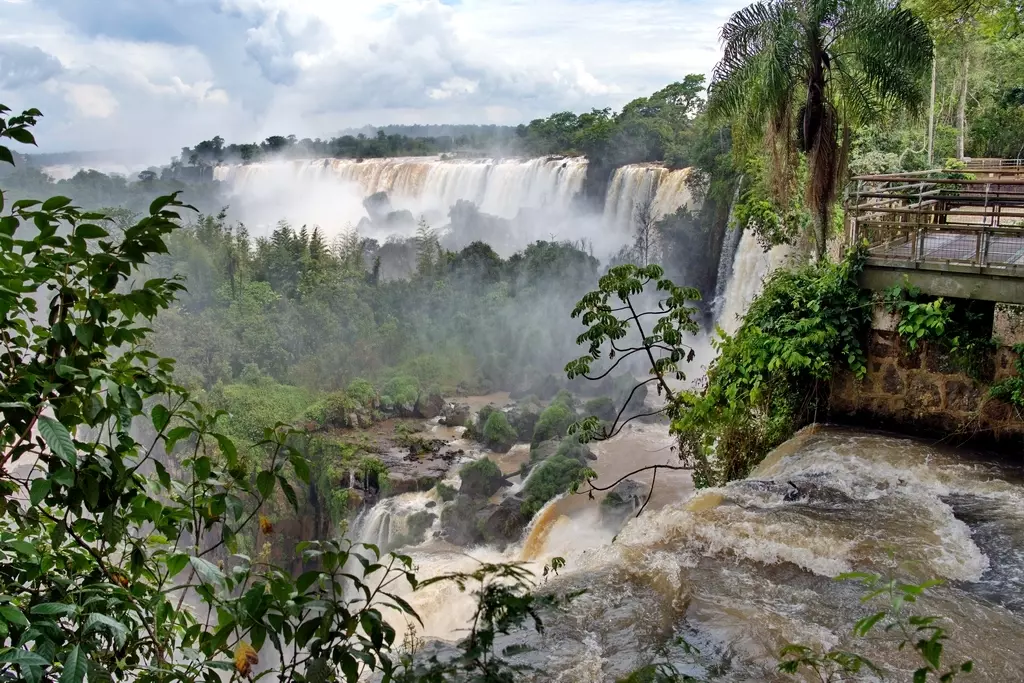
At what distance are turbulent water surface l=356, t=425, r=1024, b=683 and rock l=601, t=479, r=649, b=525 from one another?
12.4 ft

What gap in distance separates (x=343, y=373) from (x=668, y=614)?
16585 mm

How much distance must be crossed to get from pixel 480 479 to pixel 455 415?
4.22 metres

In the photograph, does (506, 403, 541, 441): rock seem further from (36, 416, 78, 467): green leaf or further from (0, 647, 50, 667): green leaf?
(0, 647, 50, 667): green leaf

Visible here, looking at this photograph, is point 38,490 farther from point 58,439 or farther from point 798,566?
point 798,566

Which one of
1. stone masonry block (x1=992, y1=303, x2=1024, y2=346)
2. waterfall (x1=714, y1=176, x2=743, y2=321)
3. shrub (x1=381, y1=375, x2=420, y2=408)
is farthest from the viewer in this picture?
shrub (x1=381, y1=375, x2=420, y2=408)

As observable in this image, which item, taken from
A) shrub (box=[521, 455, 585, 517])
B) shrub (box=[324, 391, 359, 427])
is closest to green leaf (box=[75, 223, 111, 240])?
shrub (box=[521, 455, 585, 517])

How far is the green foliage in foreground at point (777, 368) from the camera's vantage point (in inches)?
303

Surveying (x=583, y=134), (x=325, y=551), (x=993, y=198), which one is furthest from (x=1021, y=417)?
(x=583, y=134)

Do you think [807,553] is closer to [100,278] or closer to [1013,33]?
[100,278]

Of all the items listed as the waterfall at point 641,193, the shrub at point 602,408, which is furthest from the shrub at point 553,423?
the waterfall at point 641,193

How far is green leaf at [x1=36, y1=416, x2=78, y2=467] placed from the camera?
1.71 metres

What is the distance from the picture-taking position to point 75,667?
161 centimetres

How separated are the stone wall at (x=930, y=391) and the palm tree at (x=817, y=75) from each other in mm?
1808

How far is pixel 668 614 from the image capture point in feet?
15.1
